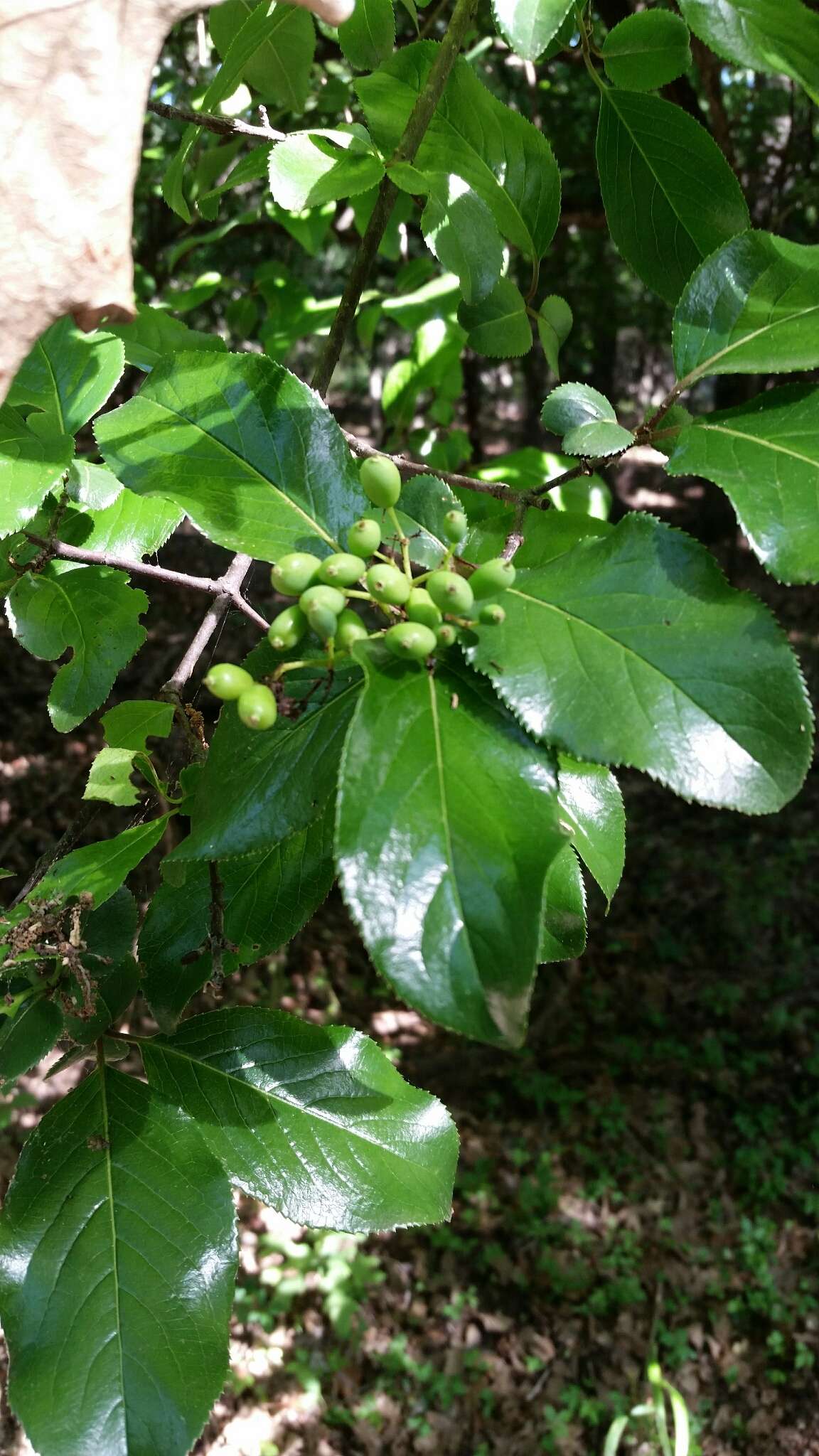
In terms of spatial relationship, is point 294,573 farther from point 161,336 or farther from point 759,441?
point 161,336

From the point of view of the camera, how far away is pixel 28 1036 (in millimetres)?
926

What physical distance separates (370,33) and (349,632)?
85cm

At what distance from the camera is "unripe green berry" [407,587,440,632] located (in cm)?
63

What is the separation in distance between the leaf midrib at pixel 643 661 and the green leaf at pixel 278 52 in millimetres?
874

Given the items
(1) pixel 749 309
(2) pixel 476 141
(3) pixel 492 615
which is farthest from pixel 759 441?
(2) pixel 476 141

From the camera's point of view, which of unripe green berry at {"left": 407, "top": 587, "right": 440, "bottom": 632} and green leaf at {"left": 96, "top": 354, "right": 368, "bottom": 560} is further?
green leaf at {"left": 96, "top": 354, "right": 368, "bottom": 560}

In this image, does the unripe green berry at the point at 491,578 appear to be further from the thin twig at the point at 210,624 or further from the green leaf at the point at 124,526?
the green leaf at the point at 124,526

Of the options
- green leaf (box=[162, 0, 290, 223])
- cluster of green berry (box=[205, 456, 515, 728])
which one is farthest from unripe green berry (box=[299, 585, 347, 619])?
green leaf (box=[162, 0, 290, 223])

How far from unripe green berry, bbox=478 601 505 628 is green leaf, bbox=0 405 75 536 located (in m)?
0.44

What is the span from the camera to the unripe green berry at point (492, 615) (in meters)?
0.64

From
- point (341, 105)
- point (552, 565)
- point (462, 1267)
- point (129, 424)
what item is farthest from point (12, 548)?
point (462, 1267)

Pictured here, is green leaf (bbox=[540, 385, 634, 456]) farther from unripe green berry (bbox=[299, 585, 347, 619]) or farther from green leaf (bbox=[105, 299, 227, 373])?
green leaf (bbox=[105, 299, 227, 373])

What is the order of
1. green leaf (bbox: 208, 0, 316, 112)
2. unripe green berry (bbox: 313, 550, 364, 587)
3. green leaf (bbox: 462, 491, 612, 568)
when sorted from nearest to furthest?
unripe green berry (bbox: 313, 550, 364, 587)
green leaf (bbox: 462, 491, 612, 568)
green leaf (bbox: 208, 0, 316, 112)

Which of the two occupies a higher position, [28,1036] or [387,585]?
[387,585]
